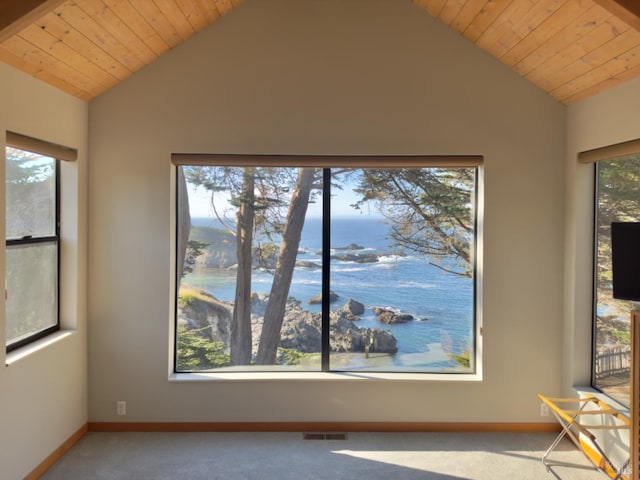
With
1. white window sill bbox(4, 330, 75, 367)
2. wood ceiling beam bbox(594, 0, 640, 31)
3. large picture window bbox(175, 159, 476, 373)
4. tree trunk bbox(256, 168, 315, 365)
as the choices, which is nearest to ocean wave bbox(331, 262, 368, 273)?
large picture window bbox(175, 159, 476, 373)

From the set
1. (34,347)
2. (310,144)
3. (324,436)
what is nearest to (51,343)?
(34,347)

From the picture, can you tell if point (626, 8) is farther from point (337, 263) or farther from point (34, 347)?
point (34, 347)

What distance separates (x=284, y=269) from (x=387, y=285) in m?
0.84

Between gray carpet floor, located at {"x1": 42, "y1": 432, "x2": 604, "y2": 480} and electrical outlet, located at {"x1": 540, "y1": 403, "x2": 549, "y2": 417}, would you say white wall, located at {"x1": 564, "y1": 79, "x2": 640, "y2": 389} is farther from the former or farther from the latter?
gray carpet floor, located at {"x1": 42, "y1": 432, "x2": 604, "y2": 480}

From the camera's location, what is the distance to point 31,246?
3240 millimetres

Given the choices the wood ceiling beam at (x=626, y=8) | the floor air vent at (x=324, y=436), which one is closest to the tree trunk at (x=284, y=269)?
the floor air vent at (x=324, y=436)

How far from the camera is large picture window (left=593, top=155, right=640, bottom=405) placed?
10.7ft

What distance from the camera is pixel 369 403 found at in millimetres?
3891

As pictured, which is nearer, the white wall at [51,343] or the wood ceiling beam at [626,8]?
the wood ceiling beam at [626,8]

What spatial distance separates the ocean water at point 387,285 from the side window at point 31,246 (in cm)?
100

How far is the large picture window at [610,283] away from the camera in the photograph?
10.7ft

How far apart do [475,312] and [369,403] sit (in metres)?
1.11

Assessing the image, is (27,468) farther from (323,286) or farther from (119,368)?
(323,286)

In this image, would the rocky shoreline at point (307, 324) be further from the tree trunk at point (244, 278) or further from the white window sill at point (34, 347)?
the white window sill at point (34, 347)
